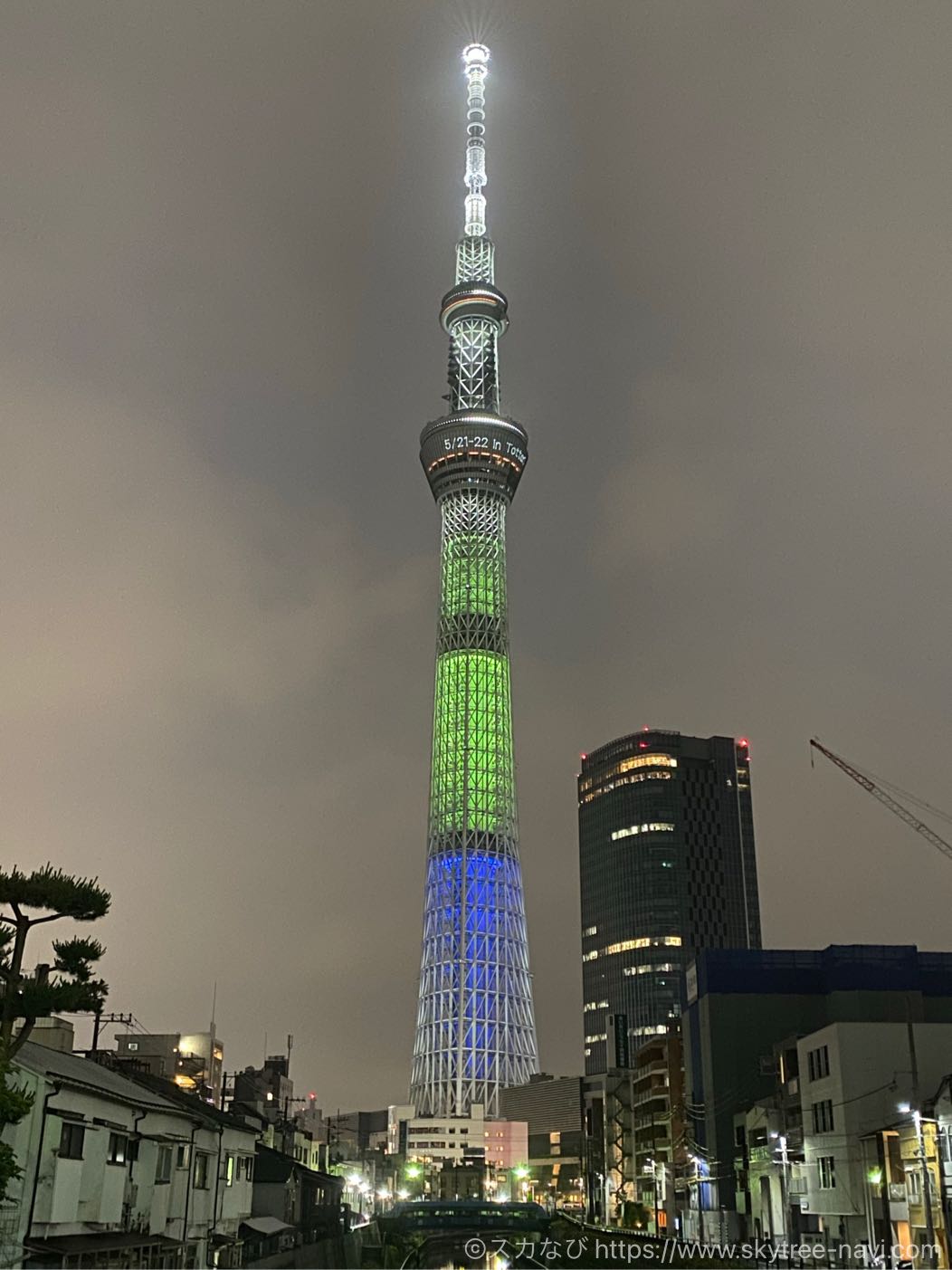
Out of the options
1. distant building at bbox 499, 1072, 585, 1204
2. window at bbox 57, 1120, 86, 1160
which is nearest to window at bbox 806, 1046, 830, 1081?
window at bbox 57, 1120, 86, 1160

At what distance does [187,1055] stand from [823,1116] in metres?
95.2

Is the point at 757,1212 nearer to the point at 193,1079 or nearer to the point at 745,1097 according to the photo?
the point at 745,1097

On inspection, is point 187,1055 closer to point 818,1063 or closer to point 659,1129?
point 659,1129

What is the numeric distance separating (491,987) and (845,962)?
260 ft

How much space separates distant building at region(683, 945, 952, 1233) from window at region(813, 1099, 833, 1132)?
1.85 ft

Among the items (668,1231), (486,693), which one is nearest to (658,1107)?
(668,1231)

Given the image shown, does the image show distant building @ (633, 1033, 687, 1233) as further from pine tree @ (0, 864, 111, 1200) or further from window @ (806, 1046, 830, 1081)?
pine tree @ (0, 864, 111, 1200)

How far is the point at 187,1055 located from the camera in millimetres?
152250

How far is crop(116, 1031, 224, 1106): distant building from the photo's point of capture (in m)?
128

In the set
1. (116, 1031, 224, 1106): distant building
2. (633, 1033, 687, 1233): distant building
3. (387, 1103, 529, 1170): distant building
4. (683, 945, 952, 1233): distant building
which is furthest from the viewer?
(387, 1103, 529, 1170): distant building

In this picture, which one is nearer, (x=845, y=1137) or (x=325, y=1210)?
(x=845, y=1137)

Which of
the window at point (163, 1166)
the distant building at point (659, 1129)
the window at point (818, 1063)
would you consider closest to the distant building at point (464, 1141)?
the distant building at point (659, 1129)

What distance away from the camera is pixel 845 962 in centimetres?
11212

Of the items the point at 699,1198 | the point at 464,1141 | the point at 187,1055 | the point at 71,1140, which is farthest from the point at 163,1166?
the point at 464,1141
